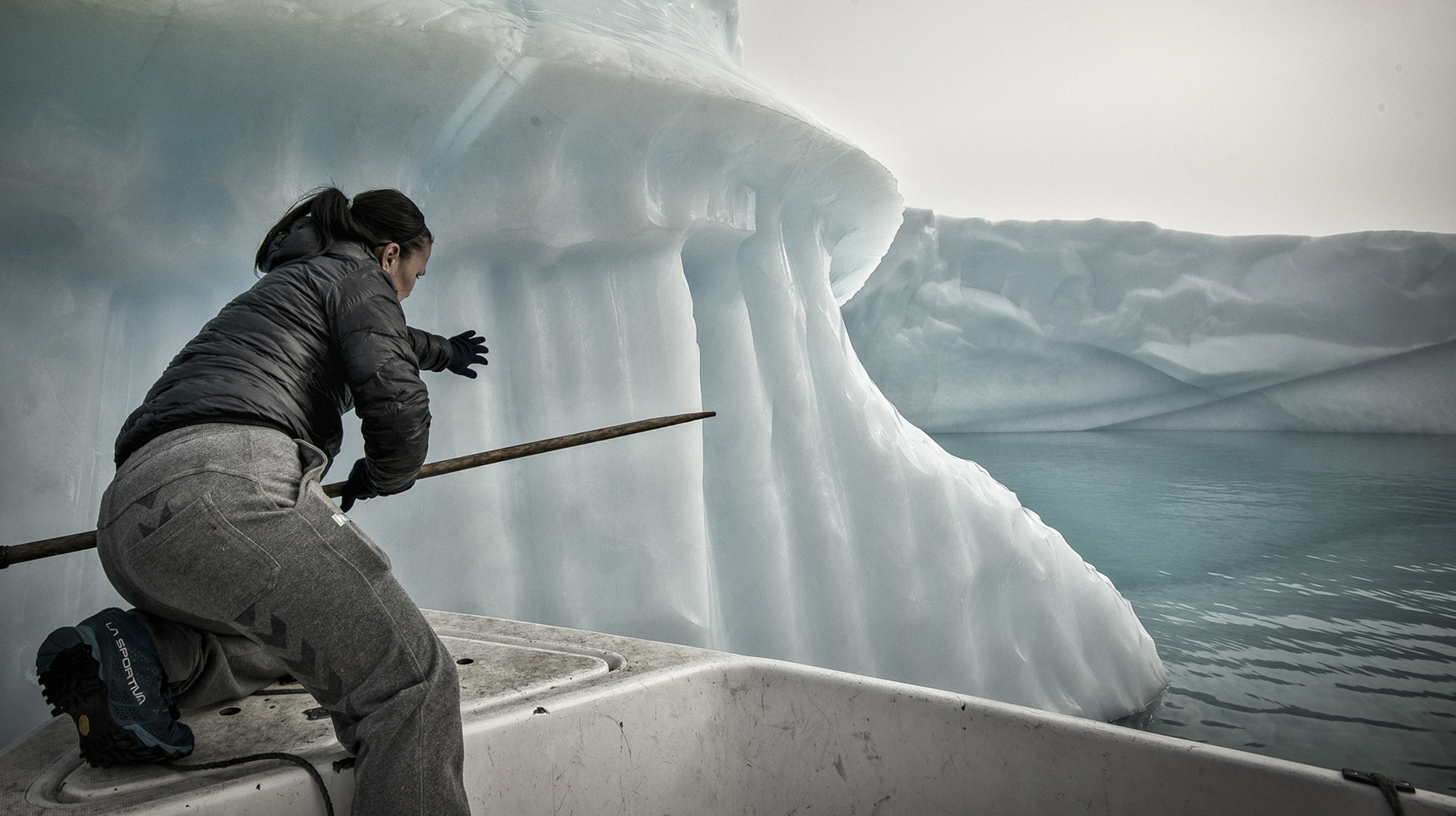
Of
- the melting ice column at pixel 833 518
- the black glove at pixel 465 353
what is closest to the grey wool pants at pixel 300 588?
the black glove at pixel 465 353

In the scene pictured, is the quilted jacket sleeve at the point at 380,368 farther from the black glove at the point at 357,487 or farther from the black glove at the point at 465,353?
the black glove at the point at 465,353

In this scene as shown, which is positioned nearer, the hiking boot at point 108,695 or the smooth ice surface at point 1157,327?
the hiking boot at point 108,695

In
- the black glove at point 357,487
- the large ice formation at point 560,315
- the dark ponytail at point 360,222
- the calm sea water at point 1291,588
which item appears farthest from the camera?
the calm sea water at point 1291,588

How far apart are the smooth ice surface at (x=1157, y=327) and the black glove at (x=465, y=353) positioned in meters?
8.77

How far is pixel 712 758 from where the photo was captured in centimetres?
108

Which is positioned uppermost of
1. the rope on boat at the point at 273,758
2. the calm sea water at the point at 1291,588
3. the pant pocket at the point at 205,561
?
the pant pocket at the point at 205,561

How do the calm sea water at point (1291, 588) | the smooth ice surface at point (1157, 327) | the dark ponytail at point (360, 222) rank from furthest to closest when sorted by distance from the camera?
the smooth ice surface at point (1157, 327), the calm sea water at point (1291, 588), the dark ponytail at point (360, 222)

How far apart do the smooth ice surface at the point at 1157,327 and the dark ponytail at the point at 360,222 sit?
9.19 m

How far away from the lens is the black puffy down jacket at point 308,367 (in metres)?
0.85

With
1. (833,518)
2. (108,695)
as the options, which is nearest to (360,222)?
(108,695)

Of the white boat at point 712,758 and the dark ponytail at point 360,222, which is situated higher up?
the dark ponytail at point 360,222

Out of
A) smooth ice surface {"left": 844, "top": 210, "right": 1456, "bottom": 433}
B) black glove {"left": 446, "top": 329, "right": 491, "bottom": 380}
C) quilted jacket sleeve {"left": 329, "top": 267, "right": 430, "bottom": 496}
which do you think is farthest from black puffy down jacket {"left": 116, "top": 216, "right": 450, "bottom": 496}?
smooth ice surface {"left": 844, "top": 210, "right": 1456, "bottom": 433}

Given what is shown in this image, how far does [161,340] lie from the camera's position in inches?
65.5

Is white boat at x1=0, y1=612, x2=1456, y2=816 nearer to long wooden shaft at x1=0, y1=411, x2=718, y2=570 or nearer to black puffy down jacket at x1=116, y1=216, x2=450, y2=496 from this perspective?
long wooden shaft at x1=0, y1=411, x2=718, y2=570
